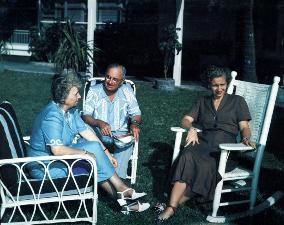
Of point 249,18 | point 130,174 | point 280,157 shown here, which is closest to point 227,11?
point 249,18

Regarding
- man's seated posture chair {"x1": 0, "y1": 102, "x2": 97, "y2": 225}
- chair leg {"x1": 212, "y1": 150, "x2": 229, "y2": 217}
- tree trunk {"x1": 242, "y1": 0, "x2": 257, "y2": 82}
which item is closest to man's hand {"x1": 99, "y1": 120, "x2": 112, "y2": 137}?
man's seated posture chair {"x1": 0, "y1": 102, "x2": 97, "y2": 225}

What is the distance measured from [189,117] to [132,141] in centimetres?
60

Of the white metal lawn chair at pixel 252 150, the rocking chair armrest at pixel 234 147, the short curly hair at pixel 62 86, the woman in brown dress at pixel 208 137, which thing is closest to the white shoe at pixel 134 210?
the woman in brown dress at pixel 208 137

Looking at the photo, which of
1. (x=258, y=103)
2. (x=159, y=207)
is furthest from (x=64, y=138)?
(x=258, y=103)

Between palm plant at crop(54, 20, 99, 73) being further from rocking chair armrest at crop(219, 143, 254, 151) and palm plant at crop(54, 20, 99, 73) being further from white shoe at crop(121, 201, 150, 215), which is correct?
rocking chair armrest at crop(219, 143, 254, 151)

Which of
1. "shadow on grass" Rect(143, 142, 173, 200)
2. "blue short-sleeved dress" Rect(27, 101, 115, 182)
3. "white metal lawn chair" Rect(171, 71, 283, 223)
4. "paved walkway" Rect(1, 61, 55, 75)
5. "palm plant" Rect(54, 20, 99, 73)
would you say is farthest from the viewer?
"paved walkway" Rect(1, 61, 55, 75)

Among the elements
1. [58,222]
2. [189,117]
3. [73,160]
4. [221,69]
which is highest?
[221,69]

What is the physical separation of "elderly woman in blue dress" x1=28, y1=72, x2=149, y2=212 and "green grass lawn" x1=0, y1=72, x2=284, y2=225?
0.34 metres

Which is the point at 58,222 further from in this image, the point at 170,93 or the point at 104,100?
the point at 170,93

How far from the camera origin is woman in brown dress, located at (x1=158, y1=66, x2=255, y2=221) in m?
3.85

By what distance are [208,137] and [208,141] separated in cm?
4

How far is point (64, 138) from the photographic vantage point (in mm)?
3695

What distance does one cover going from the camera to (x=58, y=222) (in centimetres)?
362

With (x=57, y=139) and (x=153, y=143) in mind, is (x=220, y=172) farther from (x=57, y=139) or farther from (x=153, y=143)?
(x=153, y=143)
